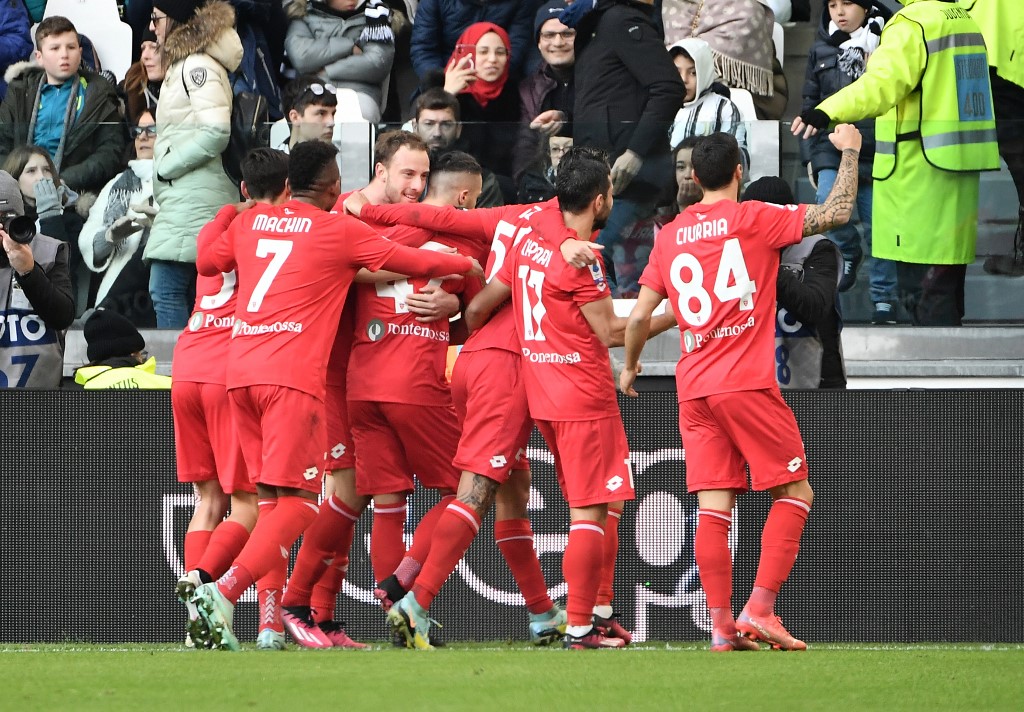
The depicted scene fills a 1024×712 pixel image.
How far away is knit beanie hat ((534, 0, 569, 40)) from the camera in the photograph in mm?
10922

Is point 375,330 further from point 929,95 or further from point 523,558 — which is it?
point 929,95

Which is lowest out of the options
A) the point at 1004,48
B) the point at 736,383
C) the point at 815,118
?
the point at 736,383

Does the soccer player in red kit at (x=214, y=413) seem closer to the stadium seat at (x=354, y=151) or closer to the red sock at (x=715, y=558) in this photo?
the stadium seat at (x=354, y=151)

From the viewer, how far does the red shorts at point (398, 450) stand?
285 inches

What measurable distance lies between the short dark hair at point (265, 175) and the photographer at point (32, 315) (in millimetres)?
2105

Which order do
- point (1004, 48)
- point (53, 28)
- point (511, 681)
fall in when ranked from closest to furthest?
point (511, 681)
point (1004, 48)
point (53, 28)

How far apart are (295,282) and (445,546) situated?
134 centimetres

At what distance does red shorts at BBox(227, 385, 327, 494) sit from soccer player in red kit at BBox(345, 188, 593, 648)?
645 millimetres

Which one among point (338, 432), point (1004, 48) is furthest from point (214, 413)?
point (1004, 48)

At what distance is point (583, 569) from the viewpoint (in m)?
6.75

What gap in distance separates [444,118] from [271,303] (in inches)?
115

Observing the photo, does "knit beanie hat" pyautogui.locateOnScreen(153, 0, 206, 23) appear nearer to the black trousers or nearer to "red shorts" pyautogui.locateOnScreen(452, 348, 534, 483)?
"red shorts" pyautogui.locateOnScreen(452, 348, 534, 483)

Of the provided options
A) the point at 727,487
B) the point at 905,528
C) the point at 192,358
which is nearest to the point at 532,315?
the point at 727,487

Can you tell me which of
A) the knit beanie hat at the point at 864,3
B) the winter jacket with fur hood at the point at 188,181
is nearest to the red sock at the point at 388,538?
the winter jacket with fur hood at the point at 188,181
